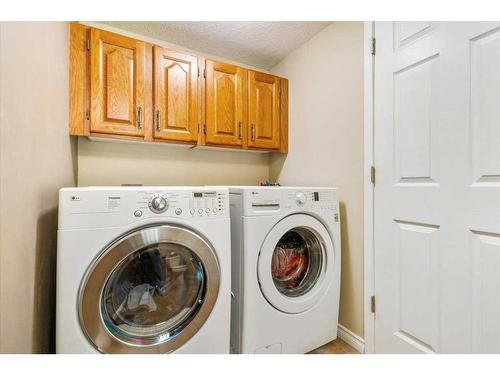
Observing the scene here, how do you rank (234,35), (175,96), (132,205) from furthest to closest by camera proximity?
(234,35) < (175,96) < (132,205)

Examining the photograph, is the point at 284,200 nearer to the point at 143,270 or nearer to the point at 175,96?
the point at 143,270

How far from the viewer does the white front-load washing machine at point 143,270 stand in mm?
983

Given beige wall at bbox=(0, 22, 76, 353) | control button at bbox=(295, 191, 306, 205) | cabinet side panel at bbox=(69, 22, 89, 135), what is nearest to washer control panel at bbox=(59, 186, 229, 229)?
beige wall at bbox=(0, 22, 76, 353)

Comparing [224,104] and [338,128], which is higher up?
[224,104]

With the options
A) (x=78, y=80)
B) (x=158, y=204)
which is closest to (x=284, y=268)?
(x=158, y=204)

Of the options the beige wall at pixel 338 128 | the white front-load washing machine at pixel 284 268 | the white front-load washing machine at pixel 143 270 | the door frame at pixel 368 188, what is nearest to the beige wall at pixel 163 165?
the beige wall at pixel 338 128

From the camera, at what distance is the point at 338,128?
1736 mm

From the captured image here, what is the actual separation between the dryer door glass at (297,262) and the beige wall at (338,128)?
0.84 feet

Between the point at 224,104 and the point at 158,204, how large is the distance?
116 cm

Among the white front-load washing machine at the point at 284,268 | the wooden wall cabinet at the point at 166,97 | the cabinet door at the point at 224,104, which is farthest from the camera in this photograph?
the cabinet door at the point at 224,104

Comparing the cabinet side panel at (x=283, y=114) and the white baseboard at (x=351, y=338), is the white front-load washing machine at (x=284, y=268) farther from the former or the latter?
the cabinet side panel at (x=283, y=114)

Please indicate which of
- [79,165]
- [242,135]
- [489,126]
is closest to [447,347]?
[489,126]

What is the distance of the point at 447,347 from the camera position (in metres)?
1.13

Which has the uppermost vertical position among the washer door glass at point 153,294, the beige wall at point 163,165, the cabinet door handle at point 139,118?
the cabinet door handle at point 139,118
